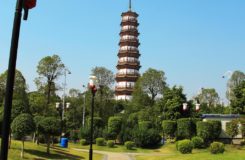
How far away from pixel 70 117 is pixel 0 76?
23.3 metres

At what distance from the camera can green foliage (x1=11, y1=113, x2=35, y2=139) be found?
25391 mm

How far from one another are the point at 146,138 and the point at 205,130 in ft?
20.6

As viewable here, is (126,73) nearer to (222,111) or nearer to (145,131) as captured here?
(222,111)

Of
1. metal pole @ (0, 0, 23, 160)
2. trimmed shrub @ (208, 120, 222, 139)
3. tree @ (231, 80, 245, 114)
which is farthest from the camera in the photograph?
tree @ (231, 80, 245, 114)

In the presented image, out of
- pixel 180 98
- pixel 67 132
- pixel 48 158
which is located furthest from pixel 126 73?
pixel 48 158

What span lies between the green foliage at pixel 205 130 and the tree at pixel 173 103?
18.0ft

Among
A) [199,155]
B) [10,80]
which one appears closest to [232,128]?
[199,155]

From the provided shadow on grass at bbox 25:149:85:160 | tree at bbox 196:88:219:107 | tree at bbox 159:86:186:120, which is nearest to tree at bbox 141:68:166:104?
tree at bbox 196:88:219:107

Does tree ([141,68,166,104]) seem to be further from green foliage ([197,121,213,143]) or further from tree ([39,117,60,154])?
tree ([39,117,60,154])

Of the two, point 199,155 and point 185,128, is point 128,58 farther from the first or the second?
point 199,155

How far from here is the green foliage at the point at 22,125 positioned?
25.4 meters

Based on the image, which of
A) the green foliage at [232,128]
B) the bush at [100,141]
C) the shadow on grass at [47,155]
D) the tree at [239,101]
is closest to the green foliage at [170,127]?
the green foliage at [232,128]

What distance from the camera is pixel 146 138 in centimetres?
4150

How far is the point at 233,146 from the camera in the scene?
124 feet
